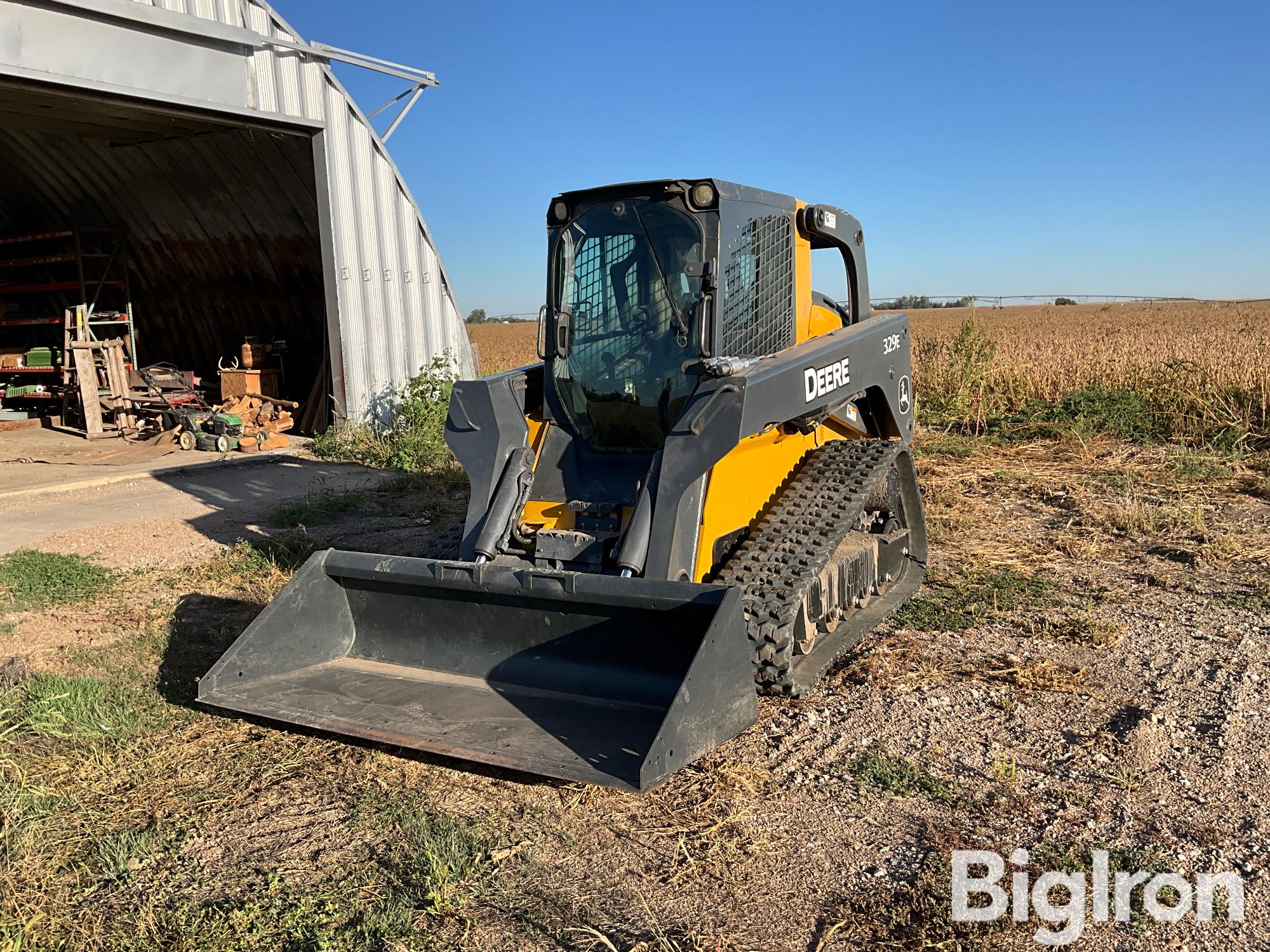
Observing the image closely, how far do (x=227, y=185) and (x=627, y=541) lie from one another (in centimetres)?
1121

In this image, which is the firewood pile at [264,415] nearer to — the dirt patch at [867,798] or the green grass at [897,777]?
the dirt patch at [867,798]

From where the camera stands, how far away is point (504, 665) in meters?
4.51

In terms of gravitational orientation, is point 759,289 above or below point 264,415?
above

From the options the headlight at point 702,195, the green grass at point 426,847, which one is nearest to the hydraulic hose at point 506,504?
the green grass at point 426,847

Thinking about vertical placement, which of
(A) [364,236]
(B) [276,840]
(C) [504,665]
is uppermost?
(A) [364,236]

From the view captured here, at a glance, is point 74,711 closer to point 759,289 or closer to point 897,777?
point 897,777

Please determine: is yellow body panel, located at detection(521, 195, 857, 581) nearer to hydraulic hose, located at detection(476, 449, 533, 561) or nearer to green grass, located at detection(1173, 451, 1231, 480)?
hydraulic hose, located at detection(476, 449, 533, 561)

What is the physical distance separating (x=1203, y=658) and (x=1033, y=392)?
8891mm

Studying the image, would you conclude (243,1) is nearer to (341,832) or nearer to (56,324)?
(56,324)

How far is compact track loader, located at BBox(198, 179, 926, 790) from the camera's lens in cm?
402

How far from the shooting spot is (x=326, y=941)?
115 inches

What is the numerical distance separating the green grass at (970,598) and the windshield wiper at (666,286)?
206 centimetres

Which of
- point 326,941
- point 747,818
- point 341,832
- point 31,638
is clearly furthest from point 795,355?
point 31,638

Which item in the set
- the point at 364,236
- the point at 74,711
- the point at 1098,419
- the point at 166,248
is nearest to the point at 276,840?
the point at 74,711
